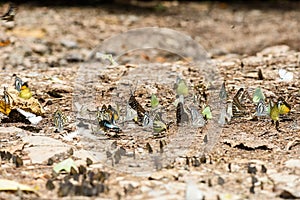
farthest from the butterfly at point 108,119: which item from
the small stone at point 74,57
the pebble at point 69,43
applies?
the pebble at point 69,43

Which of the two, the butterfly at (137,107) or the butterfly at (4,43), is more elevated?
the butterfly at (4,43)

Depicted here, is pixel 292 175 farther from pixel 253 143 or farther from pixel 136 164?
pixel 136 164

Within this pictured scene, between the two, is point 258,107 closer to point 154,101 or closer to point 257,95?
point 257,95

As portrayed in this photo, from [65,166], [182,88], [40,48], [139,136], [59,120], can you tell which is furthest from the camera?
[40,48]

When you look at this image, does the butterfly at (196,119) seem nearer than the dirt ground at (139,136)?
No

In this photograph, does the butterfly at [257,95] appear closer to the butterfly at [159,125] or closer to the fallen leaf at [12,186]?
the butterfly at [159,125]

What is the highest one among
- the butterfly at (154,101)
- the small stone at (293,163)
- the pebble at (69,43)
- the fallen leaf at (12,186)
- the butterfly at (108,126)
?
the pebble at (69,43)

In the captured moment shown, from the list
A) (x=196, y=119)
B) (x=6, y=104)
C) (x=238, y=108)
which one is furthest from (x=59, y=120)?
(x=238, y=108)

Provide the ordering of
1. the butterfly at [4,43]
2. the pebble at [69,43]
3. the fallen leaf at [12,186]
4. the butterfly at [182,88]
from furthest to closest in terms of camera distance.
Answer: the pebble at [69,43] < the butterfly at [4,43] < the butterfly at [182,88] < the fallen leaf at [12,186]

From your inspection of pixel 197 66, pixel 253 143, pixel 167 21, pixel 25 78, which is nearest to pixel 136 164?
pixel 253 143
